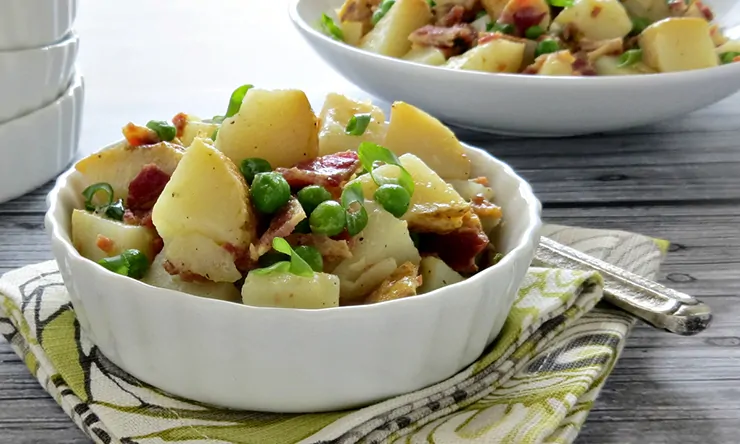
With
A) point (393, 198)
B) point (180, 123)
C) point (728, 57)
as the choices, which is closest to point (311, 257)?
point (393, 198)

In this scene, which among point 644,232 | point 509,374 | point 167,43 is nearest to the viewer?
point 509,374

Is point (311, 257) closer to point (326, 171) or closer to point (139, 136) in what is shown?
point (326, 171)

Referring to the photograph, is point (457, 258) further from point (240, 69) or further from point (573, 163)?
point (240, 69)

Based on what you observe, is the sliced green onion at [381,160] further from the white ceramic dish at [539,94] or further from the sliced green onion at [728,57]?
the sliced green onion at [728,57]

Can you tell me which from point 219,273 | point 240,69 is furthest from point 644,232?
point 240,69

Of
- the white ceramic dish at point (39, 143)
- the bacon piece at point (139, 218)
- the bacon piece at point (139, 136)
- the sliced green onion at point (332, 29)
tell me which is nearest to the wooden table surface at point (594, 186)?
the white ceramic dish at point (39, 143)

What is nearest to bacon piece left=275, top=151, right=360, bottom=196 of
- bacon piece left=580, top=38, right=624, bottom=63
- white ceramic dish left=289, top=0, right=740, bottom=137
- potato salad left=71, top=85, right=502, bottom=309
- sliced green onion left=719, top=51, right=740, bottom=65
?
potato salad left=71, top=85, right=502, bottom=309
